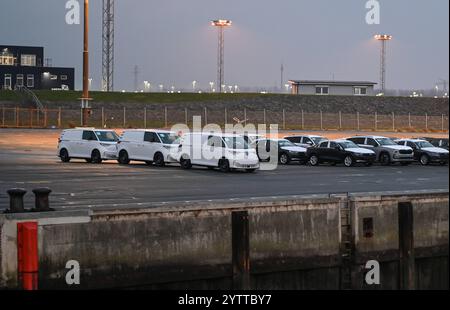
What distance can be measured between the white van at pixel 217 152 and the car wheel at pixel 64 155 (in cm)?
Result: 628

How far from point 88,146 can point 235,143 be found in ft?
25.8

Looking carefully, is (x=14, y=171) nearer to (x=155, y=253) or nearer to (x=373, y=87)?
(x=155, y=253)

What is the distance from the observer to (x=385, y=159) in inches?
1704

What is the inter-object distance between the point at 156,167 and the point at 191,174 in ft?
14.7

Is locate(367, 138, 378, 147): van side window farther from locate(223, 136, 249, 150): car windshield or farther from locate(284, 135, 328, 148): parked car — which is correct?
locate(223, 136, 249, 150): car windshield

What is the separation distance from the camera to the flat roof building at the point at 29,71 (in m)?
110

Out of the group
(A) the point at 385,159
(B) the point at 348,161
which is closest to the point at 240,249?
(B) the point at 348,161

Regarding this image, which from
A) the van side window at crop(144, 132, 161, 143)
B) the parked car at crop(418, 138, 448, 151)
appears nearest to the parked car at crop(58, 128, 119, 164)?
the van side window at crop(144, 132, 161, 143)

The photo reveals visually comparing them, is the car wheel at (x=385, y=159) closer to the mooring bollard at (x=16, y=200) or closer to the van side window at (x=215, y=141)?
the van side window at (x=215, y=141)

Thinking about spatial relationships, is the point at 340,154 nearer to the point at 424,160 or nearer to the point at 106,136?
the point at 424,160

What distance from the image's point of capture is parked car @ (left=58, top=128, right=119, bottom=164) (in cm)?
4044

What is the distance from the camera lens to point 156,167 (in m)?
37.8

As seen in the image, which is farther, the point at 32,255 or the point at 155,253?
the point at 155,253

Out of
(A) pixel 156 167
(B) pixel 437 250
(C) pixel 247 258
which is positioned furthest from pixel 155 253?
(A) pixel 156 167
